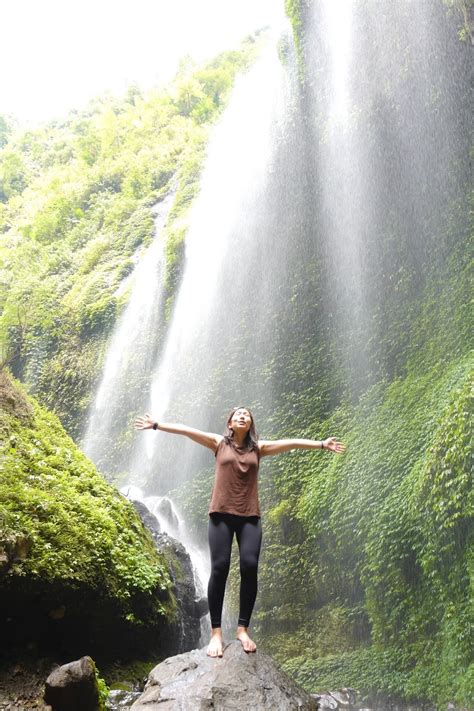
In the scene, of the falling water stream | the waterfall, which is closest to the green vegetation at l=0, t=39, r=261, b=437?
the waterfall

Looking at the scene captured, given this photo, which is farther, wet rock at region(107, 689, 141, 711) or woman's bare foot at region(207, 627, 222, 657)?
wet rock at region(107, 689, 141, 711)

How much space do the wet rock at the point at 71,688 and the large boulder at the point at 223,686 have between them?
18.1 inches

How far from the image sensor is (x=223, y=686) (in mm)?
3340

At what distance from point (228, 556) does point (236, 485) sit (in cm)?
45

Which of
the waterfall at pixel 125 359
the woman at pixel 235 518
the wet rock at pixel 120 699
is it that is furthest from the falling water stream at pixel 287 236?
the woman at pixel 235 518

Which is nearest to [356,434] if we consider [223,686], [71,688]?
[223,686]

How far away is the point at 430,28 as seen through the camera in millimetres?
9969

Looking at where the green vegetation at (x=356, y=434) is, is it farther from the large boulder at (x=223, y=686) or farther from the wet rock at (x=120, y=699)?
the large boulder at (x=223, y=686)

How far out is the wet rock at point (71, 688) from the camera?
12.0 ft

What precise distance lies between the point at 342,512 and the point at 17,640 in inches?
203

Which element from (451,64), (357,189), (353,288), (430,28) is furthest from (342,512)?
(430,28)

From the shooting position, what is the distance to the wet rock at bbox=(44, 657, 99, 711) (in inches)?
144

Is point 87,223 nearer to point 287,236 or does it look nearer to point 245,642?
point 287,236

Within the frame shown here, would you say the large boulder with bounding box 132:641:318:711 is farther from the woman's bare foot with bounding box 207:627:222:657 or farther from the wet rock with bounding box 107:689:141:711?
the wet rock with bounding box 107:689:141:711
